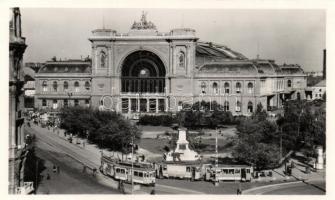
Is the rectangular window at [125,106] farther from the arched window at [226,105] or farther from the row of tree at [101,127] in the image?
the row of tree at [101,127]

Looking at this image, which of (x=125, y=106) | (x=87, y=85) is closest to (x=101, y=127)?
(x=125, y=106)

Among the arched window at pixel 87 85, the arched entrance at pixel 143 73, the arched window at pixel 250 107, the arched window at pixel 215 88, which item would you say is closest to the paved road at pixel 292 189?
the arched window at pixel 250 107

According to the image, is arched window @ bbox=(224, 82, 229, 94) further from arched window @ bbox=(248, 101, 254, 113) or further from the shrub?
the shrub

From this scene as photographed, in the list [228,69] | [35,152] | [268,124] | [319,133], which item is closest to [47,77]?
[228,69]

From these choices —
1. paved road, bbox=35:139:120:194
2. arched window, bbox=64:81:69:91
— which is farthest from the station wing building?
paved road, bbox=35:139:120:194

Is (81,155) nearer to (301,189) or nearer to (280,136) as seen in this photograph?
(280,136)

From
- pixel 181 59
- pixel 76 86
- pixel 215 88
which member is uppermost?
pixel 181 59
